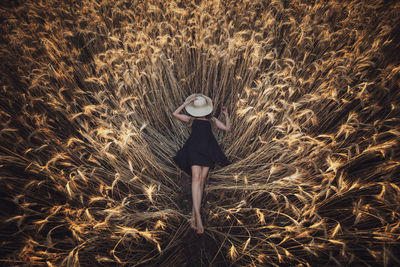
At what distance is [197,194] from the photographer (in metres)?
2.25

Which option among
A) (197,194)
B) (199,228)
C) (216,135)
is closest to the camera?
(199,228)

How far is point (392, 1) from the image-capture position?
3.96m

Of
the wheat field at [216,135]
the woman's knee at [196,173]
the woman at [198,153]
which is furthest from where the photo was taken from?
the woman's knee at [196,173]

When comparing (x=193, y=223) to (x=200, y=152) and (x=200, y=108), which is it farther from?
(x=200, y=108)

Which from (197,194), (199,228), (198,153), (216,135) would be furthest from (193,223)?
(216,135)

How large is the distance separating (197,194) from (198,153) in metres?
0.50

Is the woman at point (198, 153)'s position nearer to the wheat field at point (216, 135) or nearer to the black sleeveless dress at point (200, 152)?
the black sleeveless dress at point (200, 152)

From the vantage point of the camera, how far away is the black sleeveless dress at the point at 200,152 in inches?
95.2

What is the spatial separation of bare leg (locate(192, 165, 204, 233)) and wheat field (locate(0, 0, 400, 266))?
0.18m

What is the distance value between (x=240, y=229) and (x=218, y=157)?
0.92 metres

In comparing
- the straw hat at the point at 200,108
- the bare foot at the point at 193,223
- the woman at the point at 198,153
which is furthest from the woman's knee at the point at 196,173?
the straw hat at the point at 200,108

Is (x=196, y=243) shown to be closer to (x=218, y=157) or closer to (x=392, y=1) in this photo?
(x=218, y=157)

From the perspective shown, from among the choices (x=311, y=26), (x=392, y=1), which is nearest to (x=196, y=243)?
(x=311, y=26)

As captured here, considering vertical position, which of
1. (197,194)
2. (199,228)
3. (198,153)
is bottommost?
(199,228)
